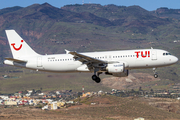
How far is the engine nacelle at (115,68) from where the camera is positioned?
54.6m

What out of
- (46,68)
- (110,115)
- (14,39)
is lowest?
(110,115)

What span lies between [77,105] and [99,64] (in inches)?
4263

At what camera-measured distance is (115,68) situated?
5481 centimetres

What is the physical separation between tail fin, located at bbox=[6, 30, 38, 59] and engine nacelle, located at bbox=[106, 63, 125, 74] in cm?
1528

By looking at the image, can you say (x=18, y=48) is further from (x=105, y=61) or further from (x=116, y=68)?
(x=116, y=68)

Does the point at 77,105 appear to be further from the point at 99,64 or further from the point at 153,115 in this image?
the point at 99,64

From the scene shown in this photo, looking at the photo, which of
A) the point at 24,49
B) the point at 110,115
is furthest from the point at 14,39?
the point at 110,115

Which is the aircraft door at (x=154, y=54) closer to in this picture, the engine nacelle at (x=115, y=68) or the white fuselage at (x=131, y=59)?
the white fuselage at (x=131, y=59)

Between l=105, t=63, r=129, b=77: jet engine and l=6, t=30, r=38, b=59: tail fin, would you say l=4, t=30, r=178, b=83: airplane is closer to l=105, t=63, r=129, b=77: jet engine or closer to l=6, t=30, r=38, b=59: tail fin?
l=105, t=63, r=129, b=77: jet engine

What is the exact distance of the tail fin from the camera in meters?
61.6

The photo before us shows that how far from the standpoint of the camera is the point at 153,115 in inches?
5458

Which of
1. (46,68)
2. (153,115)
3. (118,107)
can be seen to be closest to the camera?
(46,68)

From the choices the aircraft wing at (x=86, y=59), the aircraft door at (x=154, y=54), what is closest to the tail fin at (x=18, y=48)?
the aircraft wing at (x=86, y=59)

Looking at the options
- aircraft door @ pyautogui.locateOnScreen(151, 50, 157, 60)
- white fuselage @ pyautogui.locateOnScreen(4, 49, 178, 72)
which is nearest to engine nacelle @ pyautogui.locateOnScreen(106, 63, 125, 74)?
white fuselage @ pyautogui.locateOnScreen(4, 49, 178, 72)
